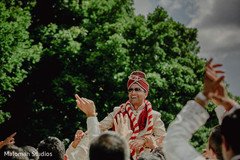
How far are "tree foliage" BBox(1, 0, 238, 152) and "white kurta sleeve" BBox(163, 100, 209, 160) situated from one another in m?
8.26

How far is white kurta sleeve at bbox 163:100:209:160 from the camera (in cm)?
148

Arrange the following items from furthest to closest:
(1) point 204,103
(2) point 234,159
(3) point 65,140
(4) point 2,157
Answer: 1. (3) point 65,140
2. (4) point 2,157
3. (1) point 204,103
4. (2) point 234,159

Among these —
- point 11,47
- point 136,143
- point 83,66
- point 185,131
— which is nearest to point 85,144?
point 136,143

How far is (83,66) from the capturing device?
10852mm

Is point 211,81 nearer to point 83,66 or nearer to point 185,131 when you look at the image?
point 185,131

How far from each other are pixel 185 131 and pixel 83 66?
965cm

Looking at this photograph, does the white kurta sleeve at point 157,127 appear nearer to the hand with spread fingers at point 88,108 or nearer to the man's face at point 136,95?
the man's face at point 136,95

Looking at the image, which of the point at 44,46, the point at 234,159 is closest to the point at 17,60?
the point at 44,46

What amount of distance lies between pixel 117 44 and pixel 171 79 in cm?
A: 346

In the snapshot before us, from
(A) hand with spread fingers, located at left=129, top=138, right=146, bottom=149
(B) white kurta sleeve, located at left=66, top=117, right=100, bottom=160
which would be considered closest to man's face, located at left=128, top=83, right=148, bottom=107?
(A) hand with spread fingers, located at left=129, top=138, right=146, bottom=149

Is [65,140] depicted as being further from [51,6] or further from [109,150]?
[109,150]

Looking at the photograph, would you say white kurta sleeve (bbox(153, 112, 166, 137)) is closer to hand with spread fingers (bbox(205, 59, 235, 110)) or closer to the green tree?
hand with spread fingers (bbox(205, 59, 235, 110))

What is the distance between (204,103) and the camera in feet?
5.07

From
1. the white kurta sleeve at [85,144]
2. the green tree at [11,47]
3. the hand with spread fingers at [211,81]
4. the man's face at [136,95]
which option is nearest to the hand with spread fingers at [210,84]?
the hand with spread fingers at [211,81]
